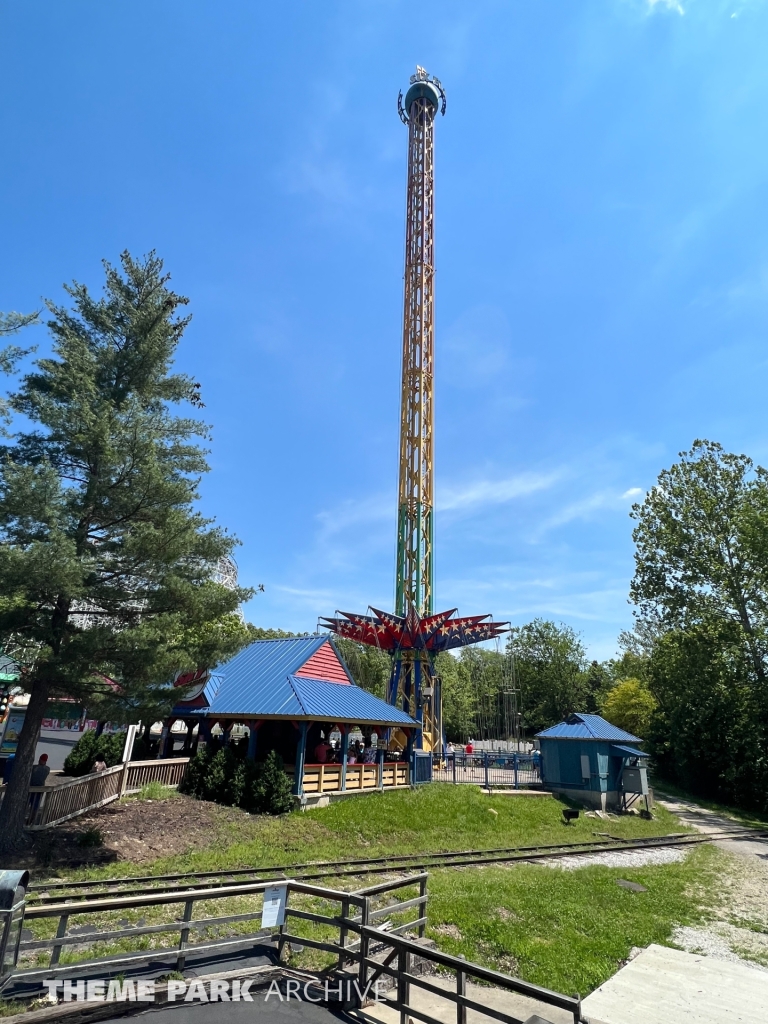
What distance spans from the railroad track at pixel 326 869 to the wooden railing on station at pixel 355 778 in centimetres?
521

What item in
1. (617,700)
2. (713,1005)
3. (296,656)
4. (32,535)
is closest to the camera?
(713,1005)

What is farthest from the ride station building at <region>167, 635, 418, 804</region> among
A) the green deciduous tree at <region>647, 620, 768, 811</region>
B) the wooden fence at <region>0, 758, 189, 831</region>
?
the green deciduous tree at <region>647, 620, 768, 811</region>

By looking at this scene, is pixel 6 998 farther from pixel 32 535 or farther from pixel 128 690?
pixel 32 535

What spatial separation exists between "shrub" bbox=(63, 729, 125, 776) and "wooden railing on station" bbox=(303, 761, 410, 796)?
22.2ft

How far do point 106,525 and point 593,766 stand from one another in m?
22.7

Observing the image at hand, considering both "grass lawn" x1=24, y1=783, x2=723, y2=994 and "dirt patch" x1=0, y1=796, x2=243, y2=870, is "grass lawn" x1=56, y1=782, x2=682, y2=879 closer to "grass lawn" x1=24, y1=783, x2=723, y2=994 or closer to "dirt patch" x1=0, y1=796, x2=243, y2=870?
"grass lawn" x1=24, y1=783, x2=723, y2=994

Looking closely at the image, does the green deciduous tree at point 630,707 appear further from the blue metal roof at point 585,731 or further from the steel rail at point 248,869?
the steel rail at point 248,869

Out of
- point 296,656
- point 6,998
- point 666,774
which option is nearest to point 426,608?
point 296,656

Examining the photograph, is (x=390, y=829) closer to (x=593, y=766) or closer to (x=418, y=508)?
(x=593, y=766)

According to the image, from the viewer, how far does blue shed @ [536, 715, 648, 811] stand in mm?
25547

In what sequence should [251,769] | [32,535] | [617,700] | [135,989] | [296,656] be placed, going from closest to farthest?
[135,989], [32,535], [251,769], [296,656], [617,700]

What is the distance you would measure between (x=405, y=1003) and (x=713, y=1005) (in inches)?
161

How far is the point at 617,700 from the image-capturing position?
54.3m

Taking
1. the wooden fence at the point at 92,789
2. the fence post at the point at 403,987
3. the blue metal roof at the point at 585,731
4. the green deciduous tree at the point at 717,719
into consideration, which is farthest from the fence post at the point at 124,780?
the green deciduous tree at the point at 717,719
